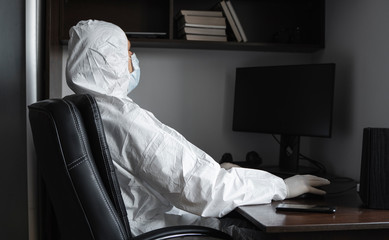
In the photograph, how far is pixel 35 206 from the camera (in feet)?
7.30

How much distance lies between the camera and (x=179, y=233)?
1.39m

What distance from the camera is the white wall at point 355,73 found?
209cm

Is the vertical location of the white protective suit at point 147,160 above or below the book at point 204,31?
below

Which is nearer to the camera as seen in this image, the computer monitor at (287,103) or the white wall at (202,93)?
the computer monitor at (287,103)

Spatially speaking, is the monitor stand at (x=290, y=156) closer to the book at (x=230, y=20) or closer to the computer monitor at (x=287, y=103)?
the computer monitor at (x=287, y=103)

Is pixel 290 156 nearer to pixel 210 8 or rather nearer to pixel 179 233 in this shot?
pixel 210 8

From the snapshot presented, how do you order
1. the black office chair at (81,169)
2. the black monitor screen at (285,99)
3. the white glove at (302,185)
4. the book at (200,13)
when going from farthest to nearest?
the book at (200,13) < the black monitor screen at (285,99) < the white glove at (302,185) < the black office chair at (81,169)

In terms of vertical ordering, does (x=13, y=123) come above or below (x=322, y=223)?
above

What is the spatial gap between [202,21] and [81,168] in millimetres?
1432

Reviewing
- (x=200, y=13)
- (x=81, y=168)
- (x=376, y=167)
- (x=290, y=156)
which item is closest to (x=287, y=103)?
(x=290, y=156)

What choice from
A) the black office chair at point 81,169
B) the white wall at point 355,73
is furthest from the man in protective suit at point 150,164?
the white wall at point 355,73

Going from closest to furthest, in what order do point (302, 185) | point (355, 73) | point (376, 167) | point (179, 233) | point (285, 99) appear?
point (179, 233)
point (376, 167)
point (302, 185)
point (355, 73)
point (285, 99)

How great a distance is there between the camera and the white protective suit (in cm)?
149

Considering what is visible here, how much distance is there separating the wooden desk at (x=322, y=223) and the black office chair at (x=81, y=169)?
10.6 inches
